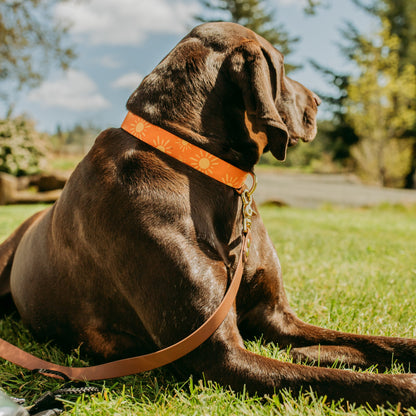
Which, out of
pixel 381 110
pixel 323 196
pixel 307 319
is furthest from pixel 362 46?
pixel 307 319

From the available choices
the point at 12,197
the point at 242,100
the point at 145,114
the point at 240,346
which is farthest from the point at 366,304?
the point at 12,197

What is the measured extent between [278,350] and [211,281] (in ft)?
2.24

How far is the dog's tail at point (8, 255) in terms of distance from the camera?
8.79 feet

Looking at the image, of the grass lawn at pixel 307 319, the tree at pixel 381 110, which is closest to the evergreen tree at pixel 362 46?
the tree at pixel 381 110

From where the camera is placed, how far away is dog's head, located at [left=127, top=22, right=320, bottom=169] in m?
1.91

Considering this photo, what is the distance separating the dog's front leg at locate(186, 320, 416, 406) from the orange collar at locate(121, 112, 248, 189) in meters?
0.67

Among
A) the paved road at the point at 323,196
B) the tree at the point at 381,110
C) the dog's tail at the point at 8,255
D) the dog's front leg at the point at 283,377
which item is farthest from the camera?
the tree at the point at 381,110

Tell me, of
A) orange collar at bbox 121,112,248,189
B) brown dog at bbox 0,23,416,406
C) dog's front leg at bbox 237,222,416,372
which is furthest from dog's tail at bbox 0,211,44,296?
dog's front leg at bbox 237,222,416,372

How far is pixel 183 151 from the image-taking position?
73.8 inches

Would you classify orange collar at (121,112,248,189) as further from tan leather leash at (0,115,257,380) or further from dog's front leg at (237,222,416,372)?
dog's front leg at (237,222,416,372)

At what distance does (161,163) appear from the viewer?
1.86 metres

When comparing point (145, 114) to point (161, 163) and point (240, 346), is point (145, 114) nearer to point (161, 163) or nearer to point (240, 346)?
point (161, 163)

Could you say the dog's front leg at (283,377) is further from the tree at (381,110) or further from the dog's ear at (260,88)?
the tree at (381,110)

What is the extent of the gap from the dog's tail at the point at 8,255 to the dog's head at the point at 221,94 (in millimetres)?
1276
